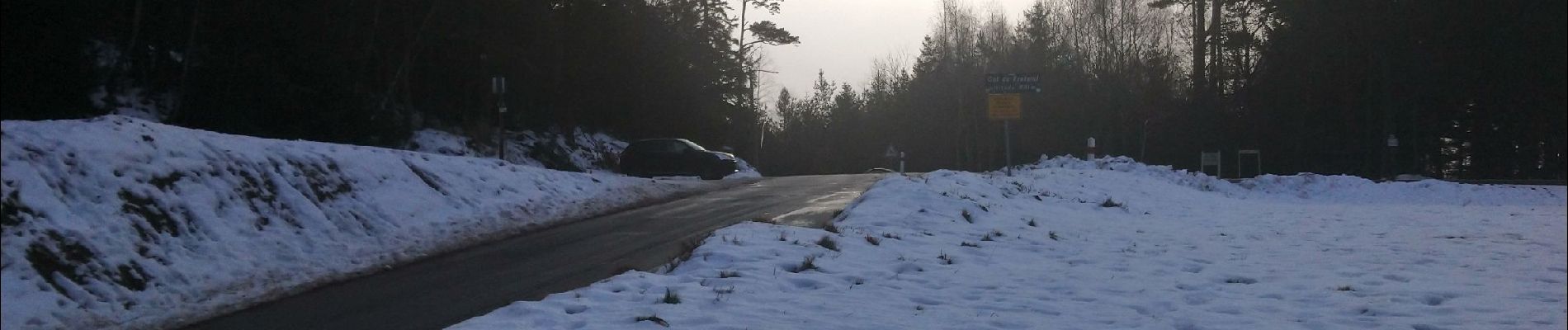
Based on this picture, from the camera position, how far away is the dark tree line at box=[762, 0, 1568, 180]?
813cm

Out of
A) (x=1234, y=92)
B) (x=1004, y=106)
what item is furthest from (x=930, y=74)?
(x=1004, y=106)

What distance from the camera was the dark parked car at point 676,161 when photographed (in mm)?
29312

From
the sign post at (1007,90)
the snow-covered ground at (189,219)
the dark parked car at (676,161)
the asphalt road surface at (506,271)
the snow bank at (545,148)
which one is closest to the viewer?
the asphalt road surface at (506,271)

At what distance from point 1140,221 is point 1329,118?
2197 centimetres

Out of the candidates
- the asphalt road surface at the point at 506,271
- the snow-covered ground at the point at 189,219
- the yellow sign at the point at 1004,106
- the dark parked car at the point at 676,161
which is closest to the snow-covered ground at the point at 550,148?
the dark parked car at the point at 676,161

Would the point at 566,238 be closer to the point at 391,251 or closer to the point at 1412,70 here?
the point at 391,251

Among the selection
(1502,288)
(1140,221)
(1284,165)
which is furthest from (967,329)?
(1284,165)

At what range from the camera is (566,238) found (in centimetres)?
1257

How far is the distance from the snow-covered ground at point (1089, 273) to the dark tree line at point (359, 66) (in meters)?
8.55

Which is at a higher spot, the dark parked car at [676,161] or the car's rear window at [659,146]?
the car's rear window at [659,146]

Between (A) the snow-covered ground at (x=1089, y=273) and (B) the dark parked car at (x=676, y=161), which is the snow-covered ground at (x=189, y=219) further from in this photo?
(B) the dark parked car at (x=676, y=161)

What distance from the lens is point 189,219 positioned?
10125 mm

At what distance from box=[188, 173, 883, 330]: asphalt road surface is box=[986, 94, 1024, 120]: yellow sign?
4.35 metres

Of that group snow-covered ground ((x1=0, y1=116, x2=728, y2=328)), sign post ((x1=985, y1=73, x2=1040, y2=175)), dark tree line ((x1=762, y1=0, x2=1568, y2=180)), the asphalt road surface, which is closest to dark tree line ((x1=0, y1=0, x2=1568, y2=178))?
dark tree line ((x1=762, y1=0, x2=1568, y2=180))
